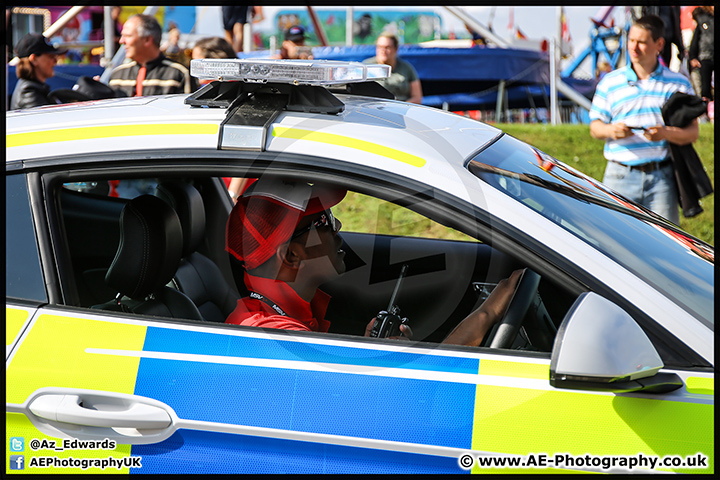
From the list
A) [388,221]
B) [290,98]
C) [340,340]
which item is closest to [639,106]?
[388,221]

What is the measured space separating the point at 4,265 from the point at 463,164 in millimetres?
1164

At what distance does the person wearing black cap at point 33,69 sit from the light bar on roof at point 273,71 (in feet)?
12.8

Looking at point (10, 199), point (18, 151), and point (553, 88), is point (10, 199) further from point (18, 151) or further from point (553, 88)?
point (553, 88)

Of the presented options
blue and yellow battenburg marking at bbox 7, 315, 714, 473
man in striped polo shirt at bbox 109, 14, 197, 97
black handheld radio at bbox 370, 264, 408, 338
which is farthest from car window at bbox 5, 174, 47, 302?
man in striped polo shirt at bbox 109, 14, 197, 97

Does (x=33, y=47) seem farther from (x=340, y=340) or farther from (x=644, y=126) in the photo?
(x=340, y=340)

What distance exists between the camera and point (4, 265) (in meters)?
1.76

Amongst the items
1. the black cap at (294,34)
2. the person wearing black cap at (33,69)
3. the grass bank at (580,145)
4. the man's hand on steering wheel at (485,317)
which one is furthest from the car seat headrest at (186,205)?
the black cap at (294,34)

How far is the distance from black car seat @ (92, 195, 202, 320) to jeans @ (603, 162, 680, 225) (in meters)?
3.15

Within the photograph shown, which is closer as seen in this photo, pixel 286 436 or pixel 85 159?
pixel 286 436

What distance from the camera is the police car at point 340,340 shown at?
4.79 feet

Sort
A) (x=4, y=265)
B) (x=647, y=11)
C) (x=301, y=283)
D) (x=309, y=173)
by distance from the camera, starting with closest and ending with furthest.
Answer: (x=309, y=173) → (x=4, y=265) → (x=301, y=283) → (x=647, y=11)

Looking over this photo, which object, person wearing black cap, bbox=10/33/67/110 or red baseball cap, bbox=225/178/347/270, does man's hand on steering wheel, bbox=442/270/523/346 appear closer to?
red baseball cap, bbox=225/178/347/270

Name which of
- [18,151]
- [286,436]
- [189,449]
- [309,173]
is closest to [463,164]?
[309,173]

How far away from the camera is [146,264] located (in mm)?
1956
